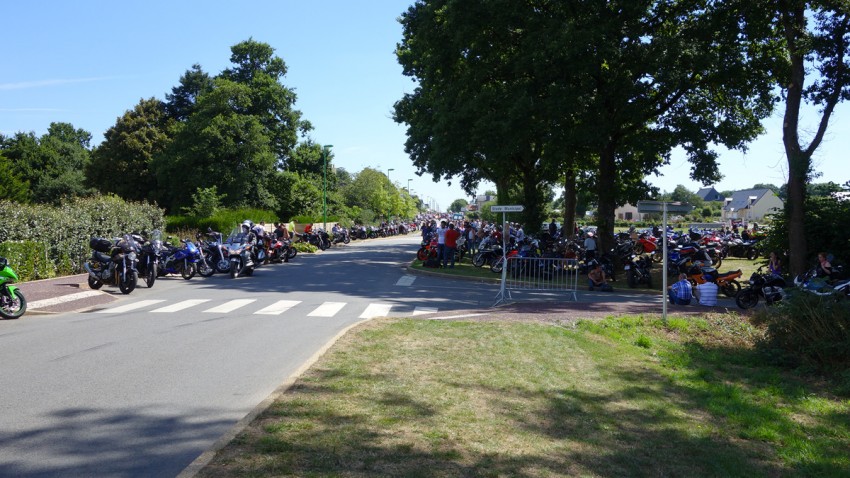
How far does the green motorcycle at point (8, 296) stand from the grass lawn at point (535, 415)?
6818mm

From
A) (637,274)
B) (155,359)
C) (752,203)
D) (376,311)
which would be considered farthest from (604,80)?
(752,203)

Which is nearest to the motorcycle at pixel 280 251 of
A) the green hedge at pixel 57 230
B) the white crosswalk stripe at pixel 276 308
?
the green hedge at pixel 57 230

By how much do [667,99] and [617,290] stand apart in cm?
718

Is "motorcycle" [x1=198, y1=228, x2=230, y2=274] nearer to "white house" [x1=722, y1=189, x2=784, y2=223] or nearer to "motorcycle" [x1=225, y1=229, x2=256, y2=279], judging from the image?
"motorcycle" [x1=225, y1=229, x2=256, y2=279]

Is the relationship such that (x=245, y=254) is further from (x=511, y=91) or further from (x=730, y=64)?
(x=730, y=64)

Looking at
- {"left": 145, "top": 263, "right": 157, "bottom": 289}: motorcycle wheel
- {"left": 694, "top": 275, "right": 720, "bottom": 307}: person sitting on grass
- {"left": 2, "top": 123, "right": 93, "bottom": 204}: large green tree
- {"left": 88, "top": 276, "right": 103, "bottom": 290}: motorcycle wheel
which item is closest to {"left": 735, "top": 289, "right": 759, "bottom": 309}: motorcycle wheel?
{"left": 694, "top": 275, "right": 720, "bottom": 307}: person sitting on grass

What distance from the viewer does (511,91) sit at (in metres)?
21.6

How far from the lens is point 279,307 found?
13.6 meters

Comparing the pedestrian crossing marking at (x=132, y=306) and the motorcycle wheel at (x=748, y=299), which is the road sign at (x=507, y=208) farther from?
the pedestrian crossing marking at (x=132, y=306)

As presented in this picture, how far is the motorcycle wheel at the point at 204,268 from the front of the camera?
20656mm

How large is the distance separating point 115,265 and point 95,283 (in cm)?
93

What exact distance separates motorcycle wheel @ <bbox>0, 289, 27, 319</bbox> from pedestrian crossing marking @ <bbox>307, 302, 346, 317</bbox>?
5202 millimetres

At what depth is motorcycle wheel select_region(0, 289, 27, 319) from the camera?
11.7m

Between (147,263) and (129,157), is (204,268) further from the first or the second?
(129,157)
